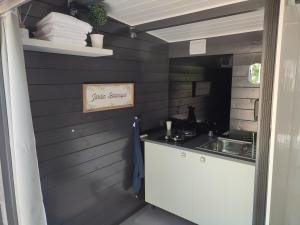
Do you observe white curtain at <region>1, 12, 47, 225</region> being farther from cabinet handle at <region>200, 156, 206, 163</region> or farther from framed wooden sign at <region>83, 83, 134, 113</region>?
cabinet handle at <region>200, 156, 206, 163</region>

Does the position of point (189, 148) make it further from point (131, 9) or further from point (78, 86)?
point (131, 9)

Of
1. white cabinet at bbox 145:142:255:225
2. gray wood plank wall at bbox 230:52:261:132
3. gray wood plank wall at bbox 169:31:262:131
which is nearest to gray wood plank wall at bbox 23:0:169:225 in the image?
white cabinet at bbox 145:142:255:225

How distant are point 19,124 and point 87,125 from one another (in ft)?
2.76

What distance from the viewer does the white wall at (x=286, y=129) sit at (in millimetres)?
1010

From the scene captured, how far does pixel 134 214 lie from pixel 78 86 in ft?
5.01

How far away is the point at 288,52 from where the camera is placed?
3.52 ft

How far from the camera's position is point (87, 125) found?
1.82 metres

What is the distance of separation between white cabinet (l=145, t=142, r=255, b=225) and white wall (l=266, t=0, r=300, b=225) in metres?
0.38

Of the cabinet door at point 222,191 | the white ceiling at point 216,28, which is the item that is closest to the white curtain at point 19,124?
the cabinet door at point 222,191

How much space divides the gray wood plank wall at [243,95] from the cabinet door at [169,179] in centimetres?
70

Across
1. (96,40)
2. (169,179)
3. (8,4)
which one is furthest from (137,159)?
(8,4)

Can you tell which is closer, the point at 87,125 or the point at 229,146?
the point at 87,125

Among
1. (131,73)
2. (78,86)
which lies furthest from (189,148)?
(78,86)

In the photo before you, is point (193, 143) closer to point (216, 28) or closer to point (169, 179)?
point (169, 179)
